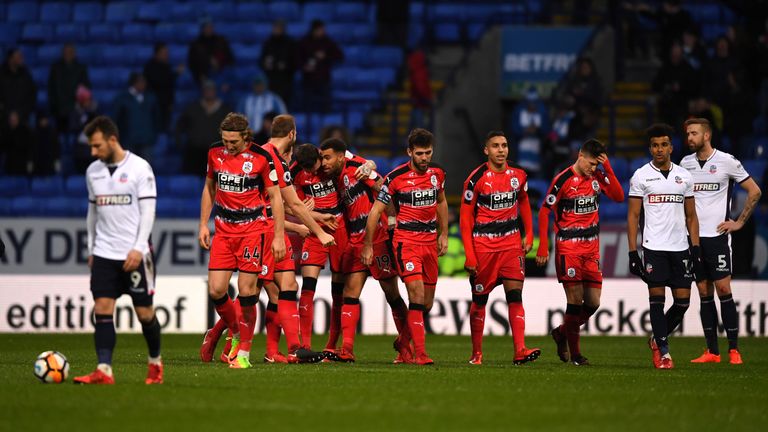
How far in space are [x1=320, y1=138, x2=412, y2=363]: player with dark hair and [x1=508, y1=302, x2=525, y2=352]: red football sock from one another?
113 cm

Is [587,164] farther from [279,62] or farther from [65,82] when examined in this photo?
[65,82]

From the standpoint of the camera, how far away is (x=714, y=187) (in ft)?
45.5

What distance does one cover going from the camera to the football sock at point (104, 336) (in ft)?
33.1

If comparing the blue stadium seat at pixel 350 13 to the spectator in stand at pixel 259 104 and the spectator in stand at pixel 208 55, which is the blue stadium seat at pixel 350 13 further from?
the spectator in stand at pixel 259 104

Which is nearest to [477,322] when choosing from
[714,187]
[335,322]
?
[335,322]

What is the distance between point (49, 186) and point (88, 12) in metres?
5.36

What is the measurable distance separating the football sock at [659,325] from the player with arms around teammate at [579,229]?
681 mm

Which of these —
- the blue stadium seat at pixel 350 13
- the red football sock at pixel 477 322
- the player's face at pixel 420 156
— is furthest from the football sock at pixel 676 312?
the blue stadium seat at pixel 350 13

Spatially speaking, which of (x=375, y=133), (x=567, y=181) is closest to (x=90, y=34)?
(x=375, y=133)

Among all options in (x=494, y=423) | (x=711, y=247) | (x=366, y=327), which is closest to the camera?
(x=494, y=423)

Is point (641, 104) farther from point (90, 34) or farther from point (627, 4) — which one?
point (90, 34)

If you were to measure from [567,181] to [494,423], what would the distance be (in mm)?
5149

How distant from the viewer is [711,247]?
13828 millimetres

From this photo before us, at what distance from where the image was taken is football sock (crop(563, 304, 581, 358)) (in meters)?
13.3
